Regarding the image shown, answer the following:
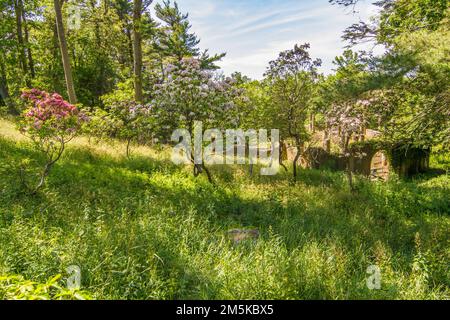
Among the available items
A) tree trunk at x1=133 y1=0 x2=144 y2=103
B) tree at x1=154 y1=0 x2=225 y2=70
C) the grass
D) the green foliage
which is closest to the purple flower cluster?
the grass

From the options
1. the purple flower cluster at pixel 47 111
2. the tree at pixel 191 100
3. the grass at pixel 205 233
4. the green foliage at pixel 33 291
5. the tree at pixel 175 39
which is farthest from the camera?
the tree at pixel 175 39

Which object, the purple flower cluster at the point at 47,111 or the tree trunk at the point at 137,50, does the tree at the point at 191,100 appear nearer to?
the purple flower cluster at the point at 47,111

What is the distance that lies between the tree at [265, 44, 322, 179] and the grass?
247 centimetres

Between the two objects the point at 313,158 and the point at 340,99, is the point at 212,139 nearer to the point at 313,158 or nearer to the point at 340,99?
the point at 340,99

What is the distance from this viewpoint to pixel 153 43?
1041 inches

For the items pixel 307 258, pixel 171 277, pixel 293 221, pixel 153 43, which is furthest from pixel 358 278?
pixel 153 43

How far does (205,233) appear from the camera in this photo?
4.97 metres

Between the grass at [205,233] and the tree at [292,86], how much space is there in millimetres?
2471

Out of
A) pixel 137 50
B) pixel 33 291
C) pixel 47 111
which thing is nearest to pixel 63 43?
pixel 137 50

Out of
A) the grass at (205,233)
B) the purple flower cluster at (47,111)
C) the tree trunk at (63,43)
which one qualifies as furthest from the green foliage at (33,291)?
the tree trunk at (63,43)

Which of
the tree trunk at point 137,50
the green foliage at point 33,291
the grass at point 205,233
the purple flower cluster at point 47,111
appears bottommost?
the grass at point 205,233

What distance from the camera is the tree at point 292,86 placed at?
10.0 m

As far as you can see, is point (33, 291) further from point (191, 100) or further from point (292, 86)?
point (292, 86)

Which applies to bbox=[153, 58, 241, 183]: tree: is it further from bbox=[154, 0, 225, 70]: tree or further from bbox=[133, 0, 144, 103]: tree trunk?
A: bbox=[154, 0, 225, 70]: tree
